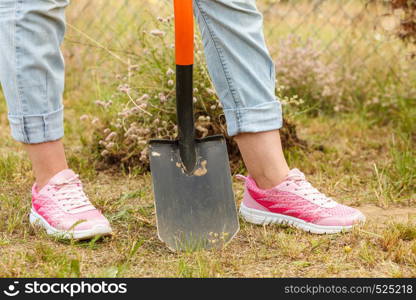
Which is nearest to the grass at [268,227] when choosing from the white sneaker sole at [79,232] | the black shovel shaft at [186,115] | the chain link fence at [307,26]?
the white sneaker sole at [79,232]

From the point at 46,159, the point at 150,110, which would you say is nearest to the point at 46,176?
the point at 46,159

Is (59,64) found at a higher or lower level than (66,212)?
higher

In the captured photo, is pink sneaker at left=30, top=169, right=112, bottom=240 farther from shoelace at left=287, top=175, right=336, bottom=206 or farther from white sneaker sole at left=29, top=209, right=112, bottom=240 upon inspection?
shoelace at left=287, top=175, right=336, bottom=206

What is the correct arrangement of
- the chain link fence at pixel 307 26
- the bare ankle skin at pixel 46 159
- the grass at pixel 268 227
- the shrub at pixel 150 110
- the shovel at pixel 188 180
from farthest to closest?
the chain link fence at pixel 307 26 < the shrub at pixel 150 110 < the bare ankle skin at pixel 46 159 < the shovel at pixel 188 180 < the grass at pixel 268 227

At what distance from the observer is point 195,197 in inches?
73.4

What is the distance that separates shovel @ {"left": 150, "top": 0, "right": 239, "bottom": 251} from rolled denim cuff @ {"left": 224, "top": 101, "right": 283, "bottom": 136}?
74 millimetres

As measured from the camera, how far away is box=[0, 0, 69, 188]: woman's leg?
177 centimetres

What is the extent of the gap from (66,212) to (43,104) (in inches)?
12.6

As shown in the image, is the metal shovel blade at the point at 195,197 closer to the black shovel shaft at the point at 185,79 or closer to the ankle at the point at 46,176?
the black shovel shaft at the point at 185,79

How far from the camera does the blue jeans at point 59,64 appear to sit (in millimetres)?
1782

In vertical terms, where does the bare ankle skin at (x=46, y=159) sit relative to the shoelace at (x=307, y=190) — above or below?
above

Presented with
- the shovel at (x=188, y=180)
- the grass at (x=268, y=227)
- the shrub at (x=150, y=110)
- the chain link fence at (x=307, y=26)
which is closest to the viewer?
the grass at (x=268, y=227)

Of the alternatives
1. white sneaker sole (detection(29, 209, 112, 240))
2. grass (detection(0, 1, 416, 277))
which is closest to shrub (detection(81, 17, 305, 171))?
grass (detection(0, 1, 416, 277))

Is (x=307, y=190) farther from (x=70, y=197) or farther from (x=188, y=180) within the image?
(x=70, y=197)
